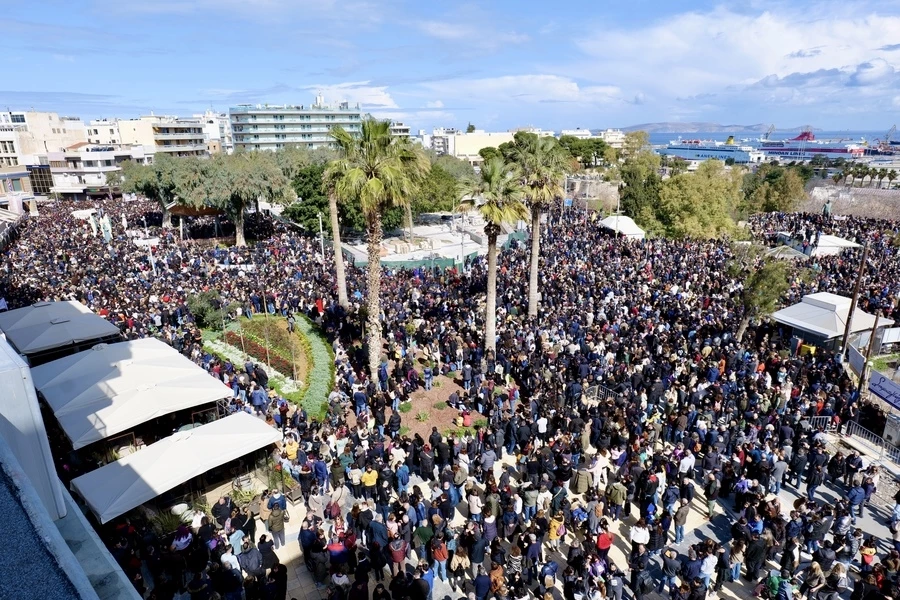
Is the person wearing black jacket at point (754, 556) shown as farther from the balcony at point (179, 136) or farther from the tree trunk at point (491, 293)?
the balcony at point (179, 136)

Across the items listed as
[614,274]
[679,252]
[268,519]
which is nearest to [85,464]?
[268,519]

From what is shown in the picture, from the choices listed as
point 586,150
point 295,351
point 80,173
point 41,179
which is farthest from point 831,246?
point 41,179

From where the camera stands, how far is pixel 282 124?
100312 millimetres

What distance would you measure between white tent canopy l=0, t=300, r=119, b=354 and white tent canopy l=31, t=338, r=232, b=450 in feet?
8.00

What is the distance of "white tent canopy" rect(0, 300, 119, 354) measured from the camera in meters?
15.8

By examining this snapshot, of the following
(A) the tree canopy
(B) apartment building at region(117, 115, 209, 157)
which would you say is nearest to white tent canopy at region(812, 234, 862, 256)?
(A) the tree canopy

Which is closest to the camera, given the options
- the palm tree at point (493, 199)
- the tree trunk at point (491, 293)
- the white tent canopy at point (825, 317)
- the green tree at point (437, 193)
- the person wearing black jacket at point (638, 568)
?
the person wearing black jacket at point (638, 568)

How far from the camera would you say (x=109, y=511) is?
29.4 feet

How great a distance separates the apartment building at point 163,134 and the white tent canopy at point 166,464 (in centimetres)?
8863

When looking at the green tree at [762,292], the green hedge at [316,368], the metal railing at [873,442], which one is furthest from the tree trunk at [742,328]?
the green hedge at [316,368]

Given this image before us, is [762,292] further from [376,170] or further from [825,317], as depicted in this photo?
[376,170]

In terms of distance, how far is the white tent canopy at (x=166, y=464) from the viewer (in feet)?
30.5

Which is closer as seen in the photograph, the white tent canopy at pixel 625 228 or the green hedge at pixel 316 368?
the green hedge at pixel 316 368

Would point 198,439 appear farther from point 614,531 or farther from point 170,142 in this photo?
point 170,142
